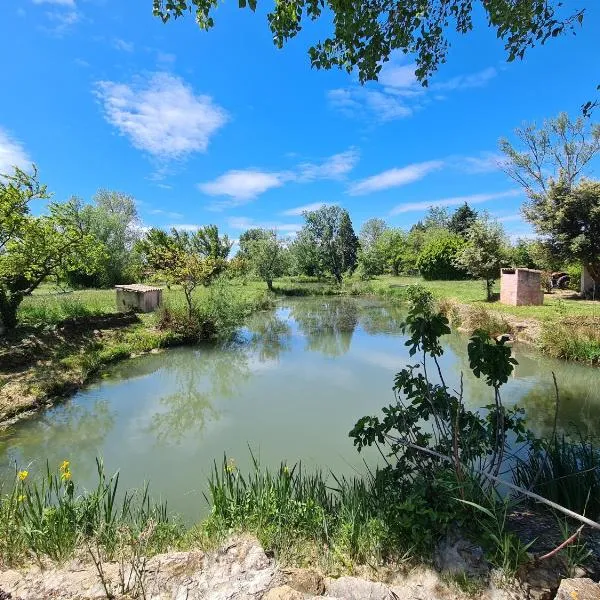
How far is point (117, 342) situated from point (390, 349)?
8.95 metres

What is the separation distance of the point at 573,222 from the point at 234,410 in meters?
15.7

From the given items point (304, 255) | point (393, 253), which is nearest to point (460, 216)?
point (393, 253)

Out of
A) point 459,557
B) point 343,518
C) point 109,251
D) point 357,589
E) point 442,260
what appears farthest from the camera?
point 442,260

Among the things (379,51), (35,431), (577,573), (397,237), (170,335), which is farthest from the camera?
(397,237)

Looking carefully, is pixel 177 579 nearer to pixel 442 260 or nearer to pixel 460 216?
pixel 442 260

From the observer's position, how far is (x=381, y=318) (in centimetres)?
1880

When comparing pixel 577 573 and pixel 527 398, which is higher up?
pixel 577 573

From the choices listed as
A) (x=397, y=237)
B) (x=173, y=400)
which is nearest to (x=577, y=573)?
(x=173, y=400)

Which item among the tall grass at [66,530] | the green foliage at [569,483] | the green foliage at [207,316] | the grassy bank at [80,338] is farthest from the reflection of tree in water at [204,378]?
the green foliage at [569,483]

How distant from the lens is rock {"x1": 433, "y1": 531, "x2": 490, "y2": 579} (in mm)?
2352

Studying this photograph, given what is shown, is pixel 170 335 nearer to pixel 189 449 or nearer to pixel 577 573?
pixel 189 449

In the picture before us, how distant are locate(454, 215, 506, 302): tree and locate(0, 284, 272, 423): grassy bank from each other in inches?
445

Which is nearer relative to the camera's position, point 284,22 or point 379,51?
point 284,22

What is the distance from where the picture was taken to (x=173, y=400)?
815cm
